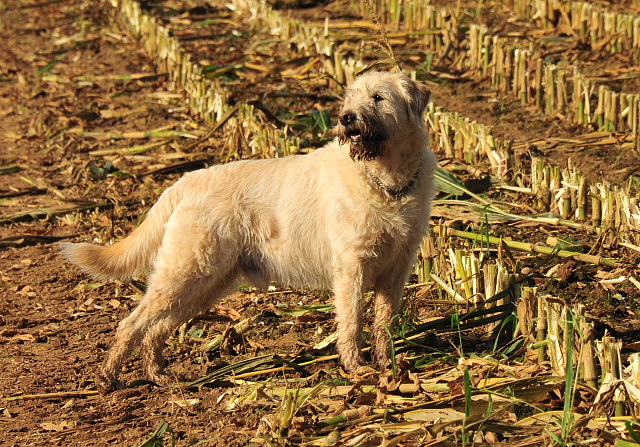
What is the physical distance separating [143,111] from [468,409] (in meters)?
8.77

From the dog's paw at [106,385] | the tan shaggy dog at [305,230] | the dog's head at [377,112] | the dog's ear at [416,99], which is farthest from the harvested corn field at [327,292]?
the dog's ear at [416,99]

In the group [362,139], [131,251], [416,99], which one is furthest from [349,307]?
[131,251]

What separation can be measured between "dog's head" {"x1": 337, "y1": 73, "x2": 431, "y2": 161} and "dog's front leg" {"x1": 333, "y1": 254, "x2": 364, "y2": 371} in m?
0.73

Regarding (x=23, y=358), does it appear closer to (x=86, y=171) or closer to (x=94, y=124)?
(x=86, y=171)

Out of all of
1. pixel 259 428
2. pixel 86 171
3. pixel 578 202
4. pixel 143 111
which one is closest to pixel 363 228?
pixel 259 428

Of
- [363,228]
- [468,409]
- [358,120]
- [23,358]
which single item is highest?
[358,120]

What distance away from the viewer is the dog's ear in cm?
573

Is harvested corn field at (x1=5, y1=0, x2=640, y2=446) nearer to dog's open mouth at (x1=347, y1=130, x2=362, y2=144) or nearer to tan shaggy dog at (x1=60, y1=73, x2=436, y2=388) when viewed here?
tan shaggy dog at (x1=60, y1=73, x2=436, y2=388)

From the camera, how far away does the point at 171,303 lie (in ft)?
19.5

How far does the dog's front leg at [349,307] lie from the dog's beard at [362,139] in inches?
26.7

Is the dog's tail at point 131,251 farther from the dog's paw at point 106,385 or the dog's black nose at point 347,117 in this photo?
the dog's black nose at point 347,117

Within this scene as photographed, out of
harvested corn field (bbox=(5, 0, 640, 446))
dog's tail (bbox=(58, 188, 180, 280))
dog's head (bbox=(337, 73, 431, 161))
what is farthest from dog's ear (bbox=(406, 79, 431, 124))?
dog's tail (bbox=(58, 188, 180, 280))

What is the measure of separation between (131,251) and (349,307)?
1.66 m

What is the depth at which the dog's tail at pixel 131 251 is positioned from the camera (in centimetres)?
613
